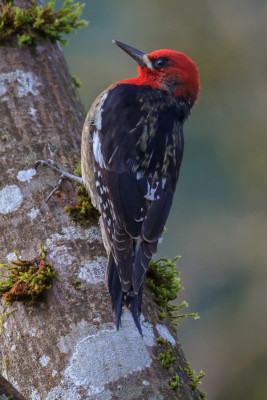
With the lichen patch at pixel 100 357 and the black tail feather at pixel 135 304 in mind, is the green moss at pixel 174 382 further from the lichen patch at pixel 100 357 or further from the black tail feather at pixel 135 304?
the black tail feather at pixel 135 304

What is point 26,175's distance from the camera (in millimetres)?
2906

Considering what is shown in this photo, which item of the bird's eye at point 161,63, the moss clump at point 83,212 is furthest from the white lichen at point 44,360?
the bird's eye at point 161,63

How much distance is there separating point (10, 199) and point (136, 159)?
0.78 m

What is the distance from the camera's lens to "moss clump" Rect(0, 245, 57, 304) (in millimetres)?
2475

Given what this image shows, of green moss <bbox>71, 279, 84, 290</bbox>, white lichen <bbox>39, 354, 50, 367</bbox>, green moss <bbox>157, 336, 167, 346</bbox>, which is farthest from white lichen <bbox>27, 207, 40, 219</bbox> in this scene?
green moss <bbox>157, 336, 167, 346</bbox>

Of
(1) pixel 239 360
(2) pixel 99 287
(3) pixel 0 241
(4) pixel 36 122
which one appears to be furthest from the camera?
(1) pixel 239 360

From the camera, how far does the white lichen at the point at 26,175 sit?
2.89m

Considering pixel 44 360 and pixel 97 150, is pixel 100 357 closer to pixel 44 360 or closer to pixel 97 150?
pixel 44 360

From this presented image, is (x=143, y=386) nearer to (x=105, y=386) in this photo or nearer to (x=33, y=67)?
(x=105, y=386)

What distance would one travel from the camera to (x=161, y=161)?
3.31m

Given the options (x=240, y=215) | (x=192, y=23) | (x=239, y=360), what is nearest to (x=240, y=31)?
(x=192, y=23)

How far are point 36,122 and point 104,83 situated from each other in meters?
4.29

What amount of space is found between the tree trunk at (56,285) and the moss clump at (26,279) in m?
0.04

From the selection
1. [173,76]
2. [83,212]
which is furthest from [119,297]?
[173,76]
